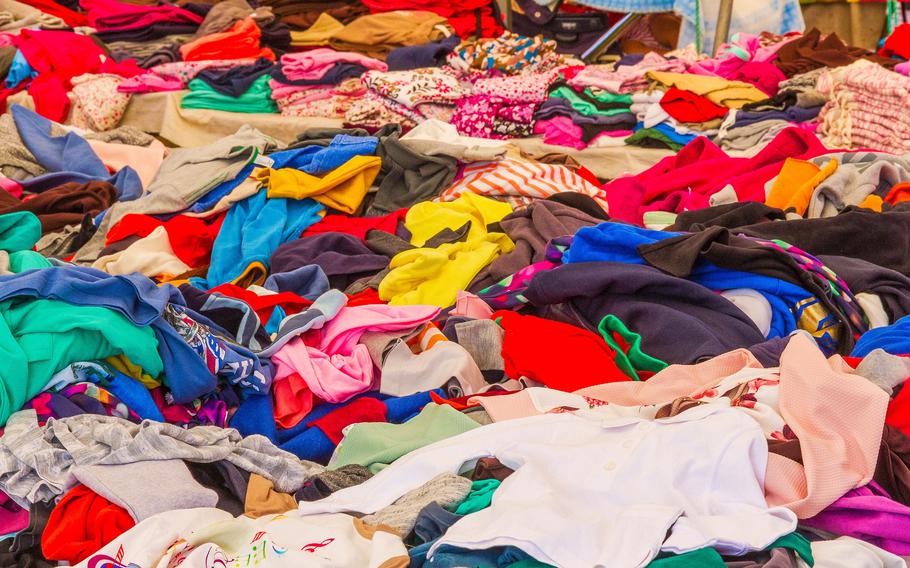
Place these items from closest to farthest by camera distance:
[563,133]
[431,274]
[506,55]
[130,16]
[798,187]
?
1. [431,274]
2. [798,187]
3. [563,133]
4. [506,55]
5. [130,16]

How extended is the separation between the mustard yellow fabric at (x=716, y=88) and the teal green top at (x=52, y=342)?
220 cm

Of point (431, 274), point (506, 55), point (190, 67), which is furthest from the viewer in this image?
point (190, 67)

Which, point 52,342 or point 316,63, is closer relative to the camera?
point 52,342

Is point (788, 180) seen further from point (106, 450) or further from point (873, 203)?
point (106, 450)

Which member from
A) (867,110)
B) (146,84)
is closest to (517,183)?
(867,110)

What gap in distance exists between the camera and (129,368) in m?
1.55

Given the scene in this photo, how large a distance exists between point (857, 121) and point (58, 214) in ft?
7.73

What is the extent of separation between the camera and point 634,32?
15.6 feet

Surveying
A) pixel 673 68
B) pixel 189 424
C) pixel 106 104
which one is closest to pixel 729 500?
pixel 189 424

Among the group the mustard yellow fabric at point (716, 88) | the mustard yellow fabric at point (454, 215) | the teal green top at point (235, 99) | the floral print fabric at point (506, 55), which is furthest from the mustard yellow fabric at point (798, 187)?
the teal green top at point (235, 99)

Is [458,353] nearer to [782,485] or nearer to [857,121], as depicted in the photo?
[782,485]

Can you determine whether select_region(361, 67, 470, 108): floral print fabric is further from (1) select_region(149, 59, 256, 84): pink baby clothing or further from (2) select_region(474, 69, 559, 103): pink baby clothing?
Result: (1) select_region(149, 59, 256, 84): pink baby clothing

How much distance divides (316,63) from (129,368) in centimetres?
243

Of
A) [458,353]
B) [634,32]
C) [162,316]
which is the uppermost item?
[162,316]
